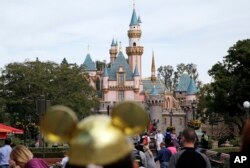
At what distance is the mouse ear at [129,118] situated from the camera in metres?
2.21

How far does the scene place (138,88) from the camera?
11862cm

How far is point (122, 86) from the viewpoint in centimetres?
11831

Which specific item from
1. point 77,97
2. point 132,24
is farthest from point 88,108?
point 132,24

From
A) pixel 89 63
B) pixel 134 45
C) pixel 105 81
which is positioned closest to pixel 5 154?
pixel 105 81

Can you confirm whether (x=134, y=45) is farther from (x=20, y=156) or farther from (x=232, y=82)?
(x=20, y=156)

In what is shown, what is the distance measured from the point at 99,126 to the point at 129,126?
106 mm

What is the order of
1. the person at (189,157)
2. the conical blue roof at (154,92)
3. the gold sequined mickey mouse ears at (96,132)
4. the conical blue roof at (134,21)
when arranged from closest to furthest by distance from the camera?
the gold sequined mickey mouse ears at (96,132) < the person at (189,157) < the conical blue roof at (154,92) < the conical blue roof at (134,21)

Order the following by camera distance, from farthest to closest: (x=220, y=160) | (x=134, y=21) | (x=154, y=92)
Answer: (x=134, y=21), (x=154, y=92), (x=220, y=160)

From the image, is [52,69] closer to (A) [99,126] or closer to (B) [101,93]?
(B) [101,93]

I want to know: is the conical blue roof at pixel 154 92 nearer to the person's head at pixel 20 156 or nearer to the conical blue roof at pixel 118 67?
the conical blue roof at pixel 118 67

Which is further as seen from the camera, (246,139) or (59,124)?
(246,139)

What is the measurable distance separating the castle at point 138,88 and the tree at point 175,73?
7.85 feet

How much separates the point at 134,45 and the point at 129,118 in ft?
403

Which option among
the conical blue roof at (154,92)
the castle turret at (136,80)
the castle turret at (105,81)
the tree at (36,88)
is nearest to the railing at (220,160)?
the tree at (36,88)
